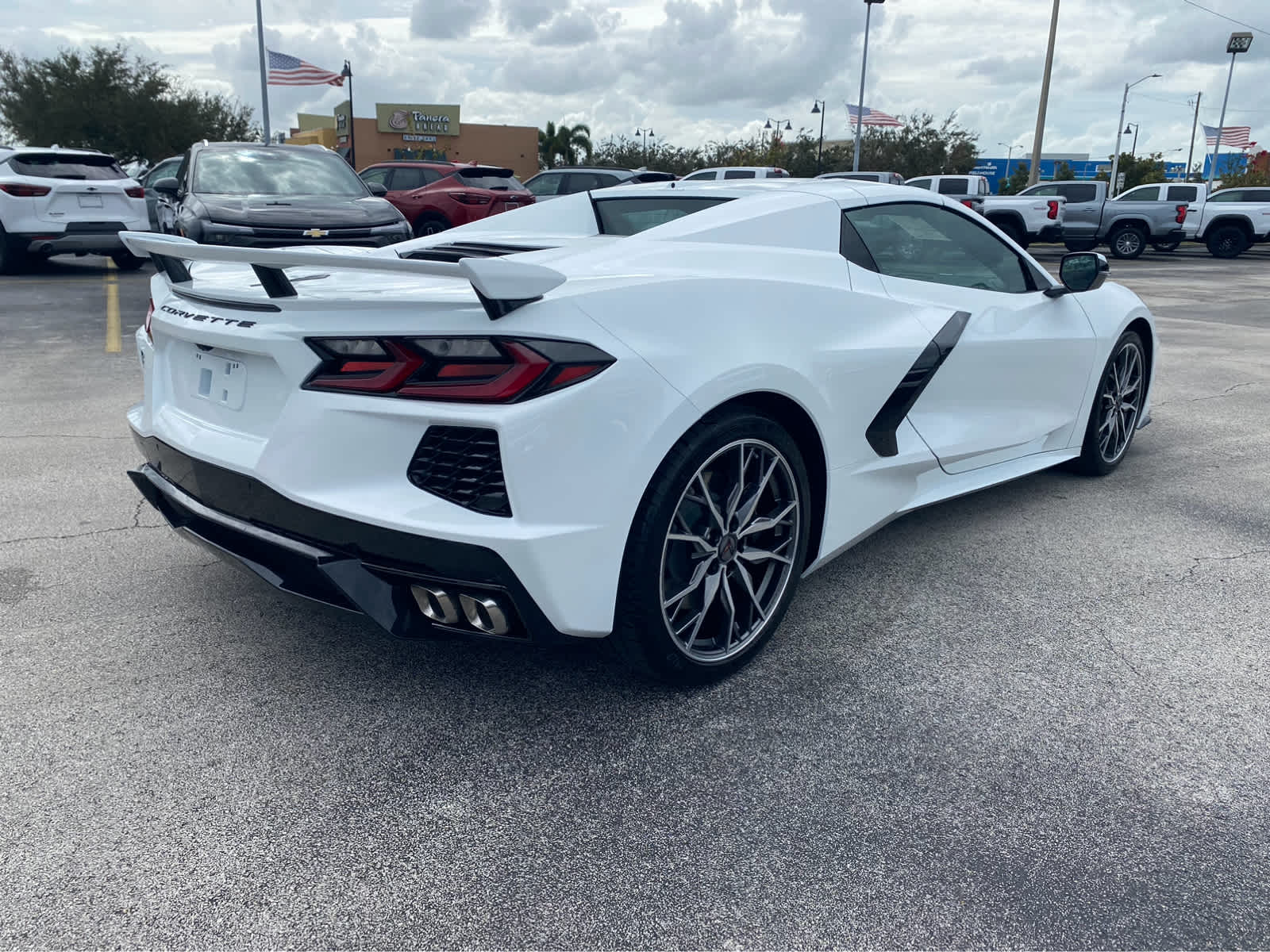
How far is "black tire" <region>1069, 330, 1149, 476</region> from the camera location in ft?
15.1

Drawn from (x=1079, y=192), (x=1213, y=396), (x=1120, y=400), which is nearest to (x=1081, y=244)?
(x=1079, y=192)

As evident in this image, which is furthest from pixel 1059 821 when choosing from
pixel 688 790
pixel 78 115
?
pixel 78 115

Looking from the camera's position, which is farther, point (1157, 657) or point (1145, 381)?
point (1145, 381)

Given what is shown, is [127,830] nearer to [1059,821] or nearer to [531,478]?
[531,478]

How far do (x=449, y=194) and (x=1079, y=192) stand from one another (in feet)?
52.4

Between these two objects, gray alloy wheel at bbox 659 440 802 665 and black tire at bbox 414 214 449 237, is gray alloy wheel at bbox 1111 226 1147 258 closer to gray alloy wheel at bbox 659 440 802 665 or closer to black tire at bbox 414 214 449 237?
black tire at bbox 414 214 449 237

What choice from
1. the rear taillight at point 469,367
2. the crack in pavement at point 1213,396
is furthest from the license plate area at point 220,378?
the crack in pavement at point 1213,396

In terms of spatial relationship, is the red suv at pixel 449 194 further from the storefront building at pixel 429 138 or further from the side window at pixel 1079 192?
the storefront building at pixel 429 138

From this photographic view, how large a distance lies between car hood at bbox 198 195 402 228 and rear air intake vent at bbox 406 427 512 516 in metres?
7.62

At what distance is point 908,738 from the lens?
2.53 meters

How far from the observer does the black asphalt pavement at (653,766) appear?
191 centimetres

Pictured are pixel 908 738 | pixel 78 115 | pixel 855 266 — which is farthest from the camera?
pixel 78 115

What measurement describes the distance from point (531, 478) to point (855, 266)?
1.55 m

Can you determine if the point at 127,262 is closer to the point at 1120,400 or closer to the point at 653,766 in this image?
the point at 1120,400
